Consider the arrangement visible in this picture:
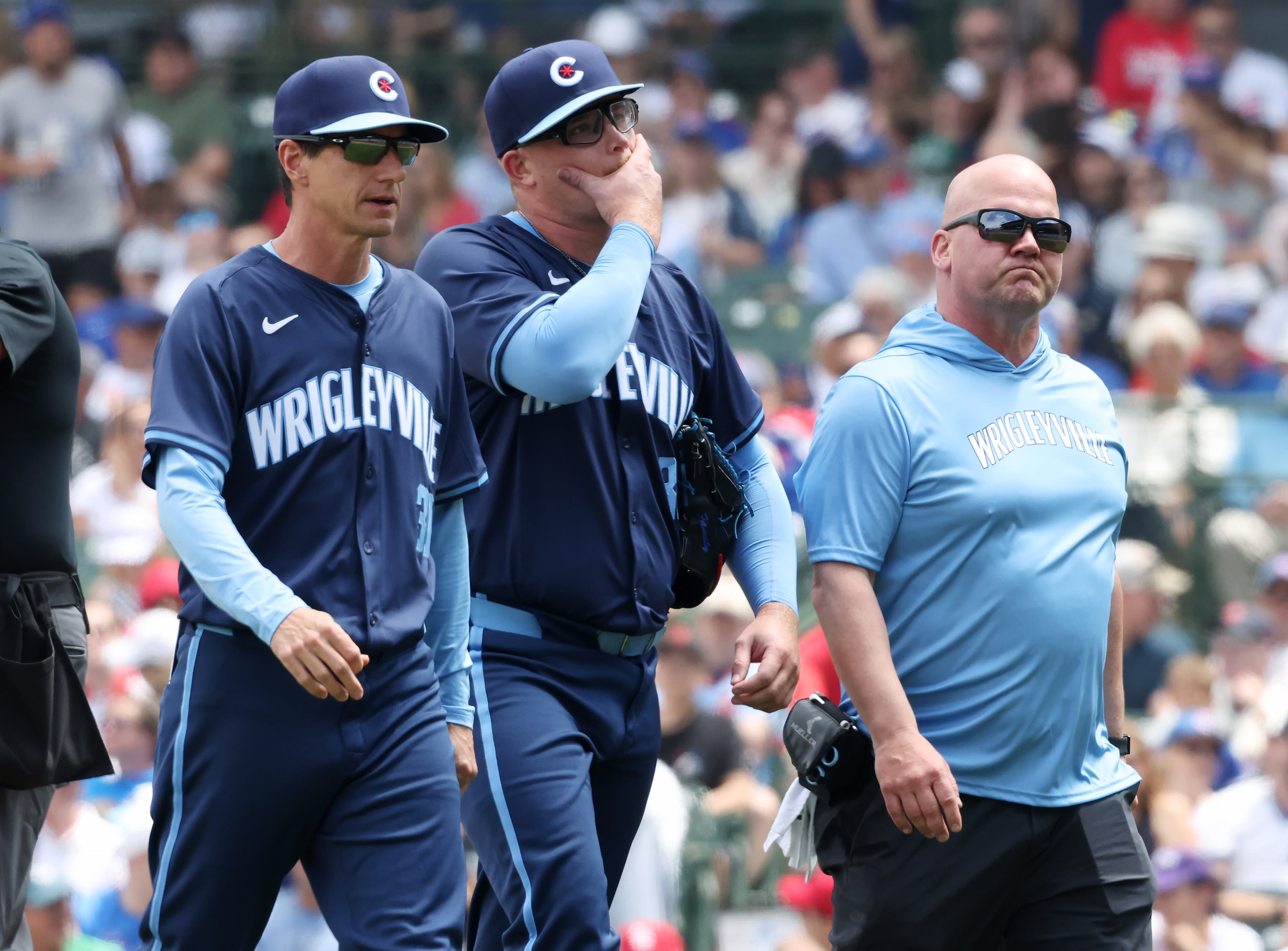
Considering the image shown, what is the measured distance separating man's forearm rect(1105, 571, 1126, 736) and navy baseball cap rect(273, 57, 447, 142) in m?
1.87

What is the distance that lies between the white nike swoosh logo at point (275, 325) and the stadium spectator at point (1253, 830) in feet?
15.4

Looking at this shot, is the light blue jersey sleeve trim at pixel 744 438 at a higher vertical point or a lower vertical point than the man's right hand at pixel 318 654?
higher

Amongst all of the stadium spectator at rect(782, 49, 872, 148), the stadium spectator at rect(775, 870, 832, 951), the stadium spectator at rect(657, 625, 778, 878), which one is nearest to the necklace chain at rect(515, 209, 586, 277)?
the stadium spectator at rect(775, 870, 832, 951)

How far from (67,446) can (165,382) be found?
74cm

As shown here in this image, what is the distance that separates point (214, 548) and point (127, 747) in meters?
4.69

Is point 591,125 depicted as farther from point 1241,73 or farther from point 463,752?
point 1241,73

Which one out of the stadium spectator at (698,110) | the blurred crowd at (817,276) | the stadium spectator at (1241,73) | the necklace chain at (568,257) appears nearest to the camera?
the necklace chain at (568,257)

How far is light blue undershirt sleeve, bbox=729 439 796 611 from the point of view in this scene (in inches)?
158

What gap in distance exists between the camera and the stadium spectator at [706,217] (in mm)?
12297

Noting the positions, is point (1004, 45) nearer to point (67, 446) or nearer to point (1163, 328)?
point (1163, 328)

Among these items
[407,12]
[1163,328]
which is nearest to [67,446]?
[1163,328]

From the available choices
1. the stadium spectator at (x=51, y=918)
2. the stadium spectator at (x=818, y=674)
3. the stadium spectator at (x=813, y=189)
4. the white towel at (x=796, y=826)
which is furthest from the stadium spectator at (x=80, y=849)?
the stadium spectator at (x=813, y=189)

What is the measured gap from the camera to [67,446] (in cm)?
388

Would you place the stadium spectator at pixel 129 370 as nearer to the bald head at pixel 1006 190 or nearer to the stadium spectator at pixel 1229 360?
the stadium spectator at pixel 1229 360
